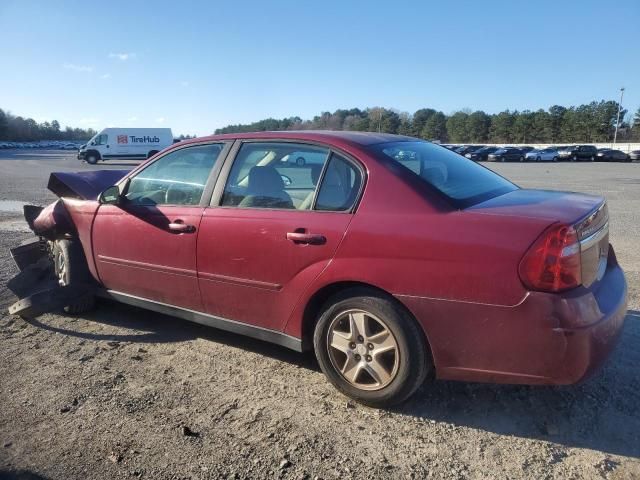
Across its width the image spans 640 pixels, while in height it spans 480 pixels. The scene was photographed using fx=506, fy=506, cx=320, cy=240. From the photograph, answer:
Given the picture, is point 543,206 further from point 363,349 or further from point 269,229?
point 269,229

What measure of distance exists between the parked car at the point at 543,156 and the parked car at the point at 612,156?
13.9 feet

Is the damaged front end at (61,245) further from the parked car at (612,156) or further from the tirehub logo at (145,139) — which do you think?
the parked car at (612,156)

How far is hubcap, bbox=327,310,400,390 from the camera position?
2.85 metres

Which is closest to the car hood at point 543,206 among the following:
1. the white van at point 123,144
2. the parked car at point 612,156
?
the white van at point 123,144

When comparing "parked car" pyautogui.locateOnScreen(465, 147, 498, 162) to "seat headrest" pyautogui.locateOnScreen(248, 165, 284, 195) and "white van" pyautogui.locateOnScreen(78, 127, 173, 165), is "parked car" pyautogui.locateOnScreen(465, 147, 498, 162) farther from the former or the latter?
"seat headrest" pyautogui.locateOnScreen(248, 165, 284, 195)

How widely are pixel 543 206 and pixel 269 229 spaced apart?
1.61 metres

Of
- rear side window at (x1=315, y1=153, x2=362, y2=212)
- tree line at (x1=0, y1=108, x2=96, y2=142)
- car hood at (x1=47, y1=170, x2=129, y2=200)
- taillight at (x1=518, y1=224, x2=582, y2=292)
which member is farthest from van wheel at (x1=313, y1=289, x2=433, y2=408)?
tree line at (x1=0, y1=108, x2=96, y2=142)

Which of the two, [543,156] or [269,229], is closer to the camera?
[269,229]

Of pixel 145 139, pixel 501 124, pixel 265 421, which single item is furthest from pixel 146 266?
pixel 501 124

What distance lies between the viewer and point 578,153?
5081 centimetres

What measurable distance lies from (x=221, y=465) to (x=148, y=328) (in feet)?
6.85

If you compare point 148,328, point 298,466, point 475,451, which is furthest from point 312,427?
point 148,328

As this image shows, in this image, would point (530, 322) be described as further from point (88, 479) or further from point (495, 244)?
point (88, 479)

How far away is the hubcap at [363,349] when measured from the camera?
2854mm
